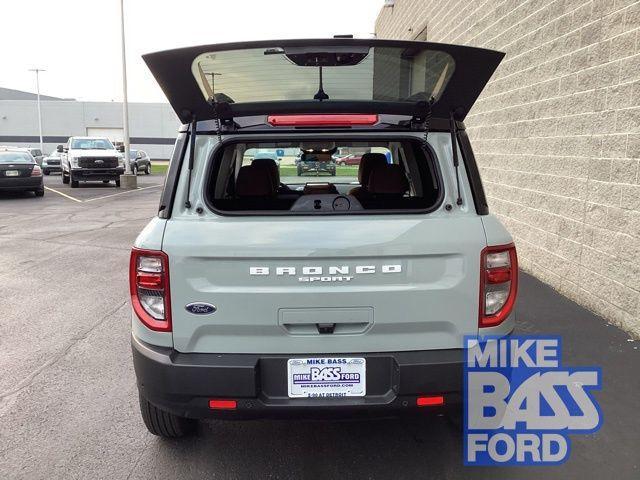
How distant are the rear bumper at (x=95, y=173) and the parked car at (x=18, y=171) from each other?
393cm

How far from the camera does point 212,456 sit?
292 centimetres

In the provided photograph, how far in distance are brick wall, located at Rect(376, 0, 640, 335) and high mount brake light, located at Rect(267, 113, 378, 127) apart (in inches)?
121

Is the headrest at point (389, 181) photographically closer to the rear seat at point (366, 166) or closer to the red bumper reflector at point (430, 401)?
the rear seat at point (366, 166)

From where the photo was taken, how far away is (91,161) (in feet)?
72.4

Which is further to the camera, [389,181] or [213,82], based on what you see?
[389,181]

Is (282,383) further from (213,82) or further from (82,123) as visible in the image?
(82,123)

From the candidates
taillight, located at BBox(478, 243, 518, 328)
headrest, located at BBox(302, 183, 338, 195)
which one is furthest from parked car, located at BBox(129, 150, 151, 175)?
taillight, located at BBox(478, 243, 518, 328)

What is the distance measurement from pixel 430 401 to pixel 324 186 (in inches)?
110

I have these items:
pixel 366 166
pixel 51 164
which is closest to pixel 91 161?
pixel 51 164

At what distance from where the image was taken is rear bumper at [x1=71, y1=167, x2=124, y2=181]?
72.5 feet

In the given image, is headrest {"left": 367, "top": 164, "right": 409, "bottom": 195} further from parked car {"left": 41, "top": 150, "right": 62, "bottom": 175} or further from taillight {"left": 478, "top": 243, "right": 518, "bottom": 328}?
parked car {"left": 41, "top": 150, "right": 62, "bottom": 175}

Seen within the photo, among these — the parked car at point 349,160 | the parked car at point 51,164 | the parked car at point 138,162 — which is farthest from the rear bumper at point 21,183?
the parked car at point 51,164

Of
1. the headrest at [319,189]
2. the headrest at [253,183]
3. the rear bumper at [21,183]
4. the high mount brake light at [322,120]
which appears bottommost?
the rear bumper at [21,183]

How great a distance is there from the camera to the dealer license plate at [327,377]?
2412 millimetres
